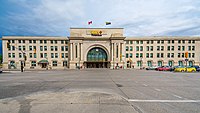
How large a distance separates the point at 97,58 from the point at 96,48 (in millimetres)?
5221

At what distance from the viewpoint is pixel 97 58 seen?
169ft

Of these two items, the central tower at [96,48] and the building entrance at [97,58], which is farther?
the building entrance at [97,58]

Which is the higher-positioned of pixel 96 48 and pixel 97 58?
pixel 96 48

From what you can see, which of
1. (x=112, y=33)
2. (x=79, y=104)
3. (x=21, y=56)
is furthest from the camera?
(x=112, y=33)

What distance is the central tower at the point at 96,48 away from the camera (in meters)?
47.9

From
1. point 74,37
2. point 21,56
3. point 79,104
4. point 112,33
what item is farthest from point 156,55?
point 21,56

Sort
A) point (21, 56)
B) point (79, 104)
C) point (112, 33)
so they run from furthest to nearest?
point (112, 33)
point (21, 56)
point (79, 104)

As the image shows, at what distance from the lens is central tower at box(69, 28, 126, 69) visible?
157 feet

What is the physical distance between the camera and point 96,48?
51406 mm

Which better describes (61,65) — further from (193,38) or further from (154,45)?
(193,38)

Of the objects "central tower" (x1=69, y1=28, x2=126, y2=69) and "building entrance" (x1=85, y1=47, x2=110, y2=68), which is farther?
"building entrance" (x1=85, y1=47, x2=110, y2=68)

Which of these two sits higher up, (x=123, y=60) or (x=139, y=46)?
(x=139, y=46)

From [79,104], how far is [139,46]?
169ft

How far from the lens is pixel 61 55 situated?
49.9m
